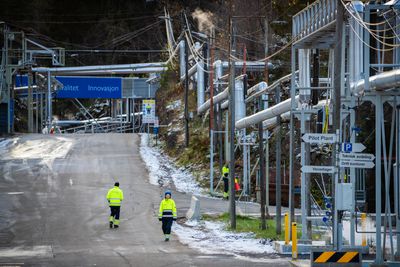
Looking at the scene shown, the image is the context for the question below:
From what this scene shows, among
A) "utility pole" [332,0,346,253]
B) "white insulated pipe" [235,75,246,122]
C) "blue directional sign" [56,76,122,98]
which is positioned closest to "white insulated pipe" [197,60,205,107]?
"white insulated pipe" [235,75,246,122]

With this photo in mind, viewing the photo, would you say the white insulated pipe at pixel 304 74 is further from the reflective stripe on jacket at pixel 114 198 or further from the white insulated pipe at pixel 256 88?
the white insulated pipe at pixel 256 88

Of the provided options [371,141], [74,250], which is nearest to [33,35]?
[371,141]

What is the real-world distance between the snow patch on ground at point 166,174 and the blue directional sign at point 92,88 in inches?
1027

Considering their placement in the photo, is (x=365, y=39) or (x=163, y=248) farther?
(x=163, y=248)

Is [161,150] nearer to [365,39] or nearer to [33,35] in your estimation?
[365,39]

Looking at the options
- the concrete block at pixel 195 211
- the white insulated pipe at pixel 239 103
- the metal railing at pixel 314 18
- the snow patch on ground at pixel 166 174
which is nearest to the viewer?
the metal railing at pixel 314 18

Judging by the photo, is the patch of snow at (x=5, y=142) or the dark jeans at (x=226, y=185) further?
the patch of snow at (x=5, y=142)

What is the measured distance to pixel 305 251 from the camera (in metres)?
21.2

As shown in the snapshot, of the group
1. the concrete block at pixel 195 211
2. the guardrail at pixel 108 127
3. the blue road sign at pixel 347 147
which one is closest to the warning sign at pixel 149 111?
the concrete block at pixel 195 211

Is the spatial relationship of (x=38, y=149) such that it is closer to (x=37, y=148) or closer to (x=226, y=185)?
(x=37, y=148)

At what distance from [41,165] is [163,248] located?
2191cm

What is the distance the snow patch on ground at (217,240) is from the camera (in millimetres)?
22234

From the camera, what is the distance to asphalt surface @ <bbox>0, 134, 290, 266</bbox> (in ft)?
67.6

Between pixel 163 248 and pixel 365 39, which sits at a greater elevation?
pixel 365 39
